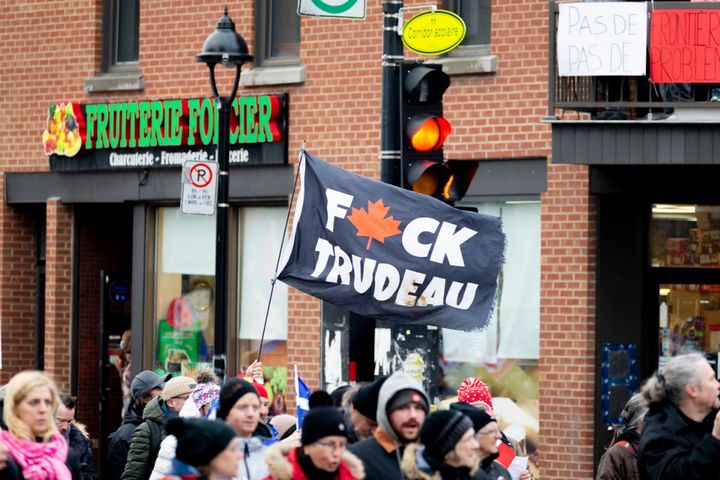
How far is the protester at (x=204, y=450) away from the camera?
6.71 m

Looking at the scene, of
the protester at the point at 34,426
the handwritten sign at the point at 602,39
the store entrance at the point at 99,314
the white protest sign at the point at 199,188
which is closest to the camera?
the protester at the point at 34,426

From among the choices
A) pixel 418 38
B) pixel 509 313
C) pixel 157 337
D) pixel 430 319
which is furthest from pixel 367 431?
pixel 157 337

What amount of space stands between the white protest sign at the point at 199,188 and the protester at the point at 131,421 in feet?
8.54

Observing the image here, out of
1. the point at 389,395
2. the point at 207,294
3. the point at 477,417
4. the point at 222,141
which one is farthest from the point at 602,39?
the point at 389,395

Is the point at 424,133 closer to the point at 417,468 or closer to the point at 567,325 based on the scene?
the point at 417,468

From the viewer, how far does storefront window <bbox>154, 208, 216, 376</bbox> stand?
1853 cm

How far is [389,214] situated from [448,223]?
415 millimetres

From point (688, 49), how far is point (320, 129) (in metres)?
4.66

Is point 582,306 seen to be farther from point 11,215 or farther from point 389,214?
point 11,215

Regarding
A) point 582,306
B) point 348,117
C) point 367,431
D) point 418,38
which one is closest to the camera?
point 367,431

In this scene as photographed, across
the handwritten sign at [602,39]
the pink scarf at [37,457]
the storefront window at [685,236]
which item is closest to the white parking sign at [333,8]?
the handwritten sign at [602,39]

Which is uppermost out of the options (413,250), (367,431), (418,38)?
(418,38)

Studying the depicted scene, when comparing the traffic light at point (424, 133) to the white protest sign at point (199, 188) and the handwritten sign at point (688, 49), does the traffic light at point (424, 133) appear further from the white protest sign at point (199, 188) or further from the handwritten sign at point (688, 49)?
the white protest sign at point (199, 188)

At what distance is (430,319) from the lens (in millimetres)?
10180
